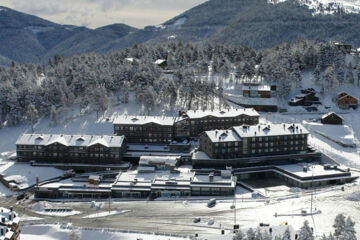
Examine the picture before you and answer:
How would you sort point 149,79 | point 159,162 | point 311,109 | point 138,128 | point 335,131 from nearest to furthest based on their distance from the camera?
point 159,162
point 138,128
point 335,131
point 311,109
point 149,79

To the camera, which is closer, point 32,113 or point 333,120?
point 333,120

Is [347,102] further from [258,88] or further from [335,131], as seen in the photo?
[258,88]

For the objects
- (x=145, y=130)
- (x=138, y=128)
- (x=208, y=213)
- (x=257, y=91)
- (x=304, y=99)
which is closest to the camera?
(x=208, y=213)

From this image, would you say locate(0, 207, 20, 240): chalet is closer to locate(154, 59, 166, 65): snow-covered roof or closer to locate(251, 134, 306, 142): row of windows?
locate(251, 134, 306, 142): row of windows

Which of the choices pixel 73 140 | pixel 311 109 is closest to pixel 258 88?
pixel 311 109

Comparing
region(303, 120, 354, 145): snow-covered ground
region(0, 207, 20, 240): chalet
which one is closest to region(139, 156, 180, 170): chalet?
region(0, 207, 20, 240): chalet

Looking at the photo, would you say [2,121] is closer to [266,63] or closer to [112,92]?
[112,92]

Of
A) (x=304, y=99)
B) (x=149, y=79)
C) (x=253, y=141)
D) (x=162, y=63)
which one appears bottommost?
(x=253, y=141)
